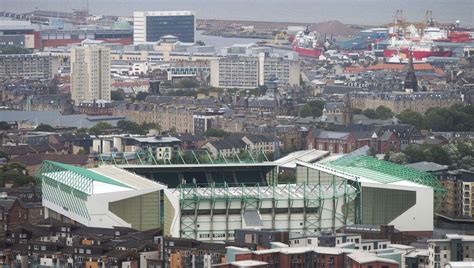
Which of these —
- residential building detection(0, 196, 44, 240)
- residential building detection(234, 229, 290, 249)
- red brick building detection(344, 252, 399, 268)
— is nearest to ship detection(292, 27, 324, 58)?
residential building detection(0, 196, 44, 240)

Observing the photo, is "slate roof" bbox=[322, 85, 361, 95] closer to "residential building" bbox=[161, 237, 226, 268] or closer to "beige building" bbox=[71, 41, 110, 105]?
"beige building" bbox=[71, 41, 110, 105]

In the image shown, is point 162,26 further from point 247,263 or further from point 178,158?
point 247,263

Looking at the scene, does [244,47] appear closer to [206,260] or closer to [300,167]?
[300,167]

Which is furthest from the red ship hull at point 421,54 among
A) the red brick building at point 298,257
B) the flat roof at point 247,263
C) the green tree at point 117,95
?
the flat roof at point 247,263

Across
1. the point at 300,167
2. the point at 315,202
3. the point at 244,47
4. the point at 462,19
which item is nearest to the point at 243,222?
the point at 315,202

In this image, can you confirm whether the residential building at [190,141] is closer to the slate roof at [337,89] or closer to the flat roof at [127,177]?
the flat roof at [127,177]

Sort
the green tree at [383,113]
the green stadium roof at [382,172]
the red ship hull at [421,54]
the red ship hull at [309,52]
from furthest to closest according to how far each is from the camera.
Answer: the red ship hull at [309,52]
the red ship hull at [421,54]
the green tree at [383,113]
the green stadium roof at [382,172]

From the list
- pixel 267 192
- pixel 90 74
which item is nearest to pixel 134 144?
pixel 267 192
